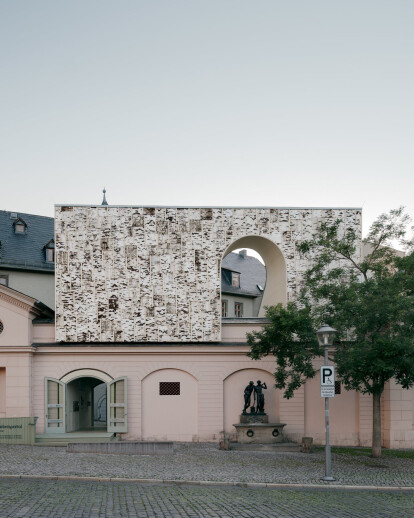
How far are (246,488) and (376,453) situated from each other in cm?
919

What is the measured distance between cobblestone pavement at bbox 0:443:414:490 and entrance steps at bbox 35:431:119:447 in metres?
1.25

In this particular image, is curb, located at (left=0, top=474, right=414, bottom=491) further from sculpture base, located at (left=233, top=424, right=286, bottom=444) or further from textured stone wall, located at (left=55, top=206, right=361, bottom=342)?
textured stone wall, located at (left=55, top=206, right=361, bottom=342)

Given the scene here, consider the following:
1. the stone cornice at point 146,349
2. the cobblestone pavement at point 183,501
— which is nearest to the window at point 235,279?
the stone cornice at point 146,349

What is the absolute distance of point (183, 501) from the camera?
14.3 metres

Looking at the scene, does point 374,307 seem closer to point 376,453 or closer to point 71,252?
point 376,453

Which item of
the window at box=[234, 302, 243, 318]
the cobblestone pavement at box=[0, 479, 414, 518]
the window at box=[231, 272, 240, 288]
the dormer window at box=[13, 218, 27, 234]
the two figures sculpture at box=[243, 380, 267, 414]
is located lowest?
the cobblestone pavement at box=[0, 479, 414, 518]

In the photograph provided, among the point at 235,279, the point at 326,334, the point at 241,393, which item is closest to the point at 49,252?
the point at 235,279

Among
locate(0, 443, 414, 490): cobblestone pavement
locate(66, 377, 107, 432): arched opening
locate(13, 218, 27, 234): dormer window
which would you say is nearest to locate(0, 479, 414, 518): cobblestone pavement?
locate(0, 443, 414, 490): cobblestone pavement

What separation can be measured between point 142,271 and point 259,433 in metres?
8.32

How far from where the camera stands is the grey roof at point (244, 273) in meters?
50.0

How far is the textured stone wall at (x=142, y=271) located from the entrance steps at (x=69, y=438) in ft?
12.7

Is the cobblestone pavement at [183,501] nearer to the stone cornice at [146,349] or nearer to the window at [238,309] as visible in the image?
the stone cornice at [146,349]

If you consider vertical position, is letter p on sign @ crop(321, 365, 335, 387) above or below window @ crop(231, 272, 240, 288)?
below

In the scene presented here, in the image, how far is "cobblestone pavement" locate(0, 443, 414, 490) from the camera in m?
18.3
